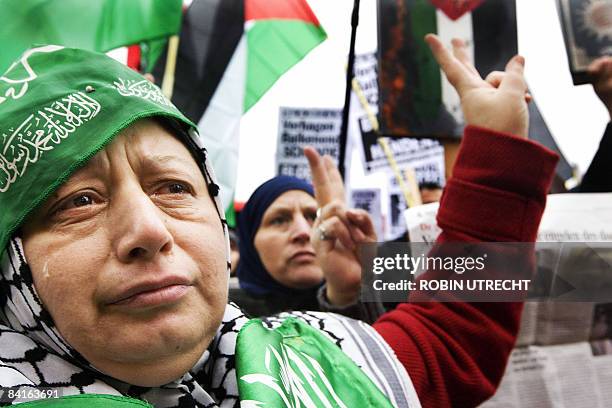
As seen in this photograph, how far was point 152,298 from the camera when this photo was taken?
844 millimetres

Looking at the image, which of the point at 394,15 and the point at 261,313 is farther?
the point at 261,313

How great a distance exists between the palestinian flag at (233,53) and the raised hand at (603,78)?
68cm

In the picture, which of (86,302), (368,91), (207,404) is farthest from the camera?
(368,91)

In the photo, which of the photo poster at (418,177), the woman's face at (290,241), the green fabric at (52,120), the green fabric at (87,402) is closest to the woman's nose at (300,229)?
the woman's face at (290,241)

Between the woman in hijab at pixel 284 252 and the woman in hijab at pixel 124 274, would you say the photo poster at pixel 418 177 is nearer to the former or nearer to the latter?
the woman in hijab at pixel 284 252

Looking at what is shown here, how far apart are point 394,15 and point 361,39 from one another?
0.32 ft

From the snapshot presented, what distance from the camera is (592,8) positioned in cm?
135

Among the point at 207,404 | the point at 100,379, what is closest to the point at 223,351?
the point at 207,404

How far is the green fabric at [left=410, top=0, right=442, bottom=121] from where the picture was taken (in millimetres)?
1409

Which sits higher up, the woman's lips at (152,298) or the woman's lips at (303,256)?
the woman's lips at (152,298)

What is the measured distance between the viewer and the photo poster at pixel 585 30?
1.35 meters

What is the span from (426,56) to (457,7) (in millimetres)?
124

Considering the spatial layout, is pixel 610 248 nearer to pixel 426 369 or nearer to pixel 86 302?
pixel 426 369

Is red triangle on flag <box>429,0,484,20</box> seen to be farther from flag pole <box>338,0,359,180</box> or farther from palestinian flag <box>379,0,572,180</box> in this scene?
flag pole <box>338,0,359,180</box>
